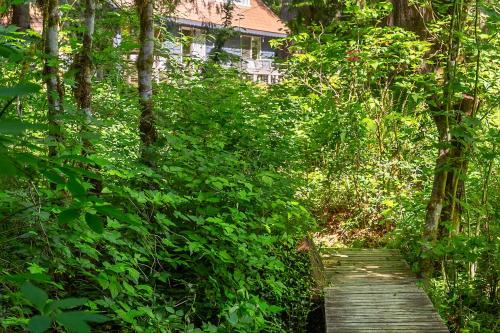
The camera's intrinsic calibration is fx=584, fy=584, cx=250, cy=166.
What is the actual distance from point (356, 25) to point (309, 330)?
6.23 meters

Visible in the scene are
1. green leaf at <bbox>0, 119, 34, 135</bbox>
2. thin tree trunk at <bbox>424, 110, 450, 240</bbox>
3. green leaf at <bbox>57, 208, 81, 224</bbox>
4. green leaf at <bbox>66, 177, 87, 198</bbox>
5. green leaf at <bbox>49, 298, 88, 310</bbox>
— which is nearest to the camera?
Answer: green leaf at <bbox>0, 119, 34, 135</bbox>

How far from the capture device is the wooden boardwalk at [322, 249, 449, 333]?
235 inches

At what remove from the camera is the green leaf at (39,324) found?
1.09m

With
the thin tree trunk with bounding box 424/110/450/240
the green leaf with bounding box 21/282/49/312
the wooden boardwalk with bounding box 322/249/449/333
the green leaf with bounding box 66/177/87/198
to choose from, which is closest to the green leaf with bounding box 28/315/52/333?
the green leaf with bounding box 21/282/49/312

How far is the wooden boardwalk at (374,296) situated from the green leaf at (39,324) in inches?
197

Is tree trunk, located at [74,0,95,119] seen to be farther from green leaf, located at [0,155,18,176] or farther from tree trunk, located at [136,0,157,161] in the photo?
green leaf, located at [0,155,18,176]

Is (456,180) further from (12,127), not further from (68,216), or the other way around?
(12,127)

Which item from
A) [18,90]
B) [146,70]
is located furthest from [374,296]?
[18,90]

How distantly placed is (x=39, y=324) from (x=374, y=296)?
20.1ft

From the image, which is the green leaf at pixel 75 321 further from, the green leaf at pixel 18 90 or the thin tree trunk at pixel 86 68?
the thin tree trunk at pixel 86 68

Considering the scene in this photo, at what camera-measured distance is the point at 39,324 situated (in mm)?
1105

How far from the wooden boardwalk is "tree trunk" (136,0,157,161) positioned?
8.82 feet

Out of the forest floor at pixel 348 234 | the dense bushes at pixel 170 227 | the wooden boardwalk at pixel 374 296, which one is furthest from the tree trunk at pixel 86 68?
the forest floor at pixel 348 234

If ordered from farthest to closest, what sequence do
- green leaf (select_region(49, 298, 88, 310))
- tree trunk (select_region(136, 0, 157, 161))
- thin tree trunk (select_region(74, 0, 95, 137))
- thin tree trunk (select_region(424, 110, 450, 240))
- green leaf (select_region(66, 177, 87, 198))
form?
thin tree trunk (select_region(424, 110, 450, 240)), tree trunk (select_region(136, 0, 157, 161)), thin tree trunk (select_region(74, 0, 95, 137)), green leaf (select_region(66, 177, 87, 198)), green leaf (select_region(49, 298, 88, 310))
